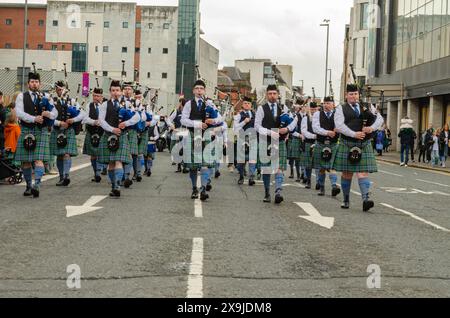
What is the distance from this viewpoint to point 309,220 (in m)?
9.96

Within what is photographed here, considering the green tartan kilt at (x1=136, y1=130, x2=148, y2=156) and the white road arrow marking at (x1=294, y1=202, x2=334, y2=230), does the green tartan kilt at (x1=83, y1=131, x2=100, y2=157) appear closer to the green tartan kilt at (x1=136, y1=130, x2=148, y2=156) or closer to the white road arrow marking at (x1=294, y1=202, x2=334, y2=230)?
the green tartan kilt at (x1=136, y1=130, x2=148, y2=156)

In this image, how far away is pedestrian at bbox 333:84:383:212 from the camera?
1146 centimetres

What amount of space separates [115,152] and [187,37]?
92968mm

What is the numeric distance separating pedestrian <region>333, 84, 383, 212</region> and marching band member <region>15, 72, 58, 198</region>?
15.7 ft

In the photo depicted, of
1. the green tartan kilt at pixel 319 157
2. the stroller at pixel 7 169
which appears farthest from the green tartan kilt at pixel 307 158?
the stroller at pixel 7 169

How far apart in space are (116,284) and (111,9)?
10083cm

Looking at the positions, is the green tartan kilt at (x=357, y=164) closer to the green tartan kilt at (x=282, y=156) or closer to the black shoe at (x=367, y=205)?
the black shoe at (x=367, y=205)

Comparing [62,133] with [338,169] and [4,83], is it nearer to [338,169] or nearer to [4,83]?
[338,169]

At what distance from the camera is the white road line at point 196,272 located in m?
5.36

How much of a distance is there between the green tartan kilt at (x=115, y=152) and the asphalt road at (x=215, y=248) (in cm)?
67

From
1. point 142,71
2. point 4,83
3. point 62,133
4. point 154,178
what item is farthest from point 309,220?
point 142,71

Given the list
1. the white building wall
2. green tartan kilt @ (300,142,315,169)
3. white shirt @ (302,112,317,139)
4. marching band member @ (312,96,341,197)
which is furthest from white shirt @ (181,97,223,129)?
the white building wall

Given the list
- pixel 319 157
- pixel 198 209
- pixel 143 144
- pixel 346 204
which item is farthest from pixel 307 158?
pixel 198 209

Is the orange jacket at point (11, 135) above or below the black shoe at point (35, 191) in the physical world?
above
